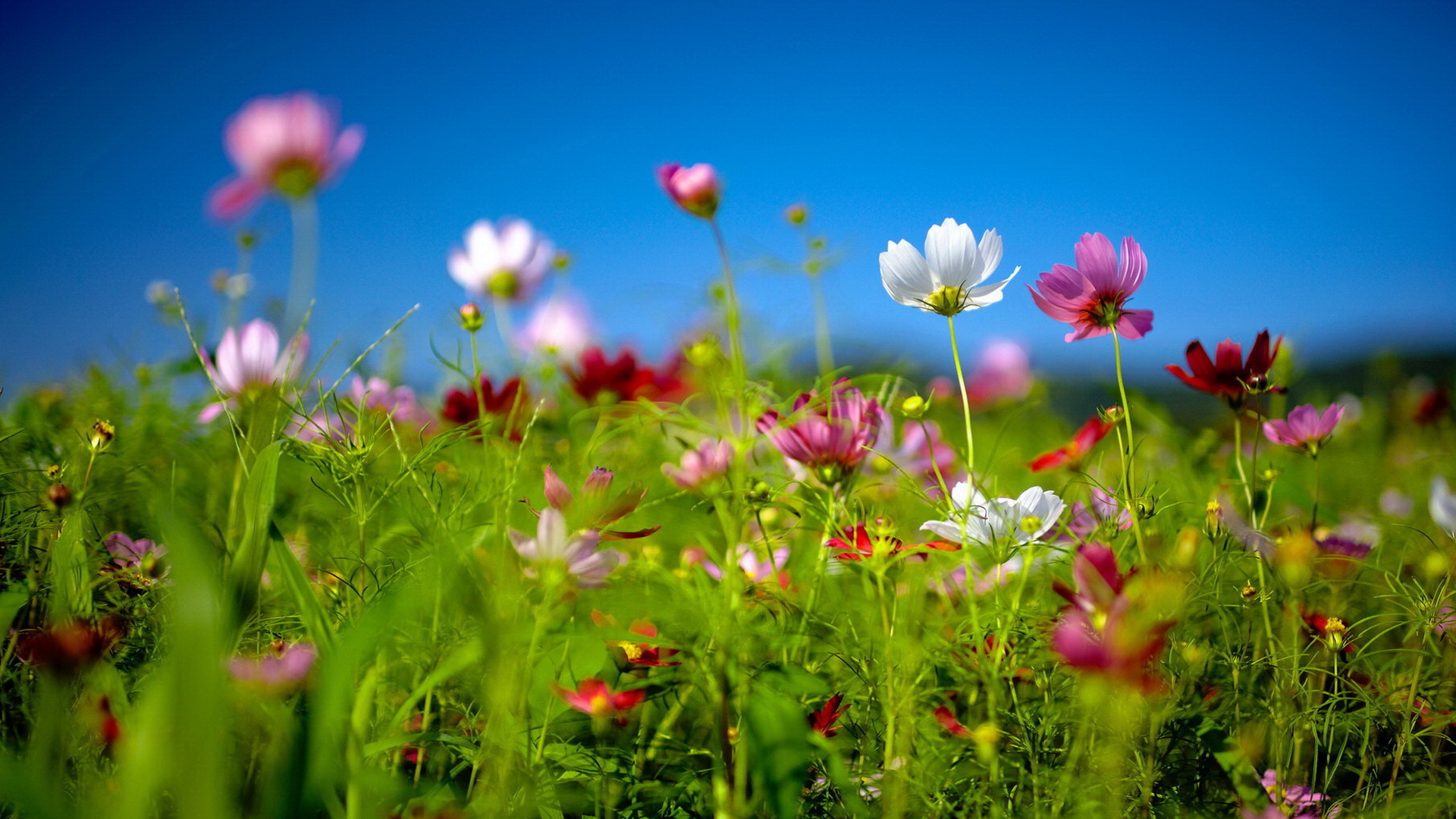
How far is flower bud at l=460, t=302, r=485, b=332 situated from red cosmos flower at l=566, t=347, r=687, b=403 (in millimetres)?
313

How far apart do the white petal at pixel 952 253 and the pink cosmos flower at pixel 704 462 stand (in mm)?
193

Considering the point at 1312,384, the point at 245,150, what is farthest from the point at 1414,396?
the point at 245,150

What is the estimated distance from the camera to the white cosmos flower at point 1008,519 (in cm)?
49

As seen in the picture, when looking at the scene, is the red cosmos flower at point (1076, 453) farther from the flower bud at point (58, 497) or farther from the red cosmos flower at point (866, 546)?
the flower bud at point (58, 497)

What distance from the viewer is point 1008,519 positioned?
1.65 ft

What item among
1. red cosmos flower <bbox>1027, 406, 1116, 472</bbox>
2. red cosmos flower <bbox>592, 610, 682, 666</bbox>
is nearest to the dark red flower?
red cosmos flower <bbox>1027, 406, 1116, 472</bbox>

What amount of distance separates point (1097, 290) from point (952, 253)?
4.1 inches

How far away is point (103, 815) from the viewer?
1.18 feet

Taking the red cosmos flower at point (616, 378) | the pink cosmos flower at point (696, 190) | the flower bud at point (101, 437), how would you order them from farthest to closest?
the red cosmos flower at point (616, 378) → the flower bud at point (101, 437) → the pink cosmos flower at point (696, 190)

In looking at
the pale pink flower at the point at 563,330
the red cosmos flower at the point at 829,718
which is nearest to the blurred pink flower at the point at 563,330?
the pale pink flower at the point at 563,330

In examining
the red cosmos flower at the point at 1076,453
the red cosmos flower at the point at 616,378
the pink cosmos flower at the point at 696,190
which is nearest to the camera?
the pink cosmos flower at the point at 696,190

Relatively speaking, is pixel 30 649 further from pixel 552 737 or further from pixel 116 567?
pixel 552 737

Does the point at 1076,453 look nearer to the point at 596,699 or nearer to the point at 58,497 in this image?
the point at 596,699

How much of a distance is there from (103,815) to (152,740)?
0.06 metres
